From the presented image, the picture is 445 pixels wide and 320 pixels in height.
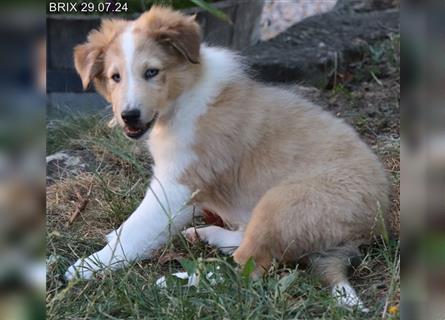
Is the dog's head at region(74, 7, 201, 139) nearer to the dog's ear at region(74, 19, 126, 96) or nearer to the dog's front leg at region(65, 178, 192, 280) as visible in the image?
the dog's ear at region(74, 19, 126, 96)

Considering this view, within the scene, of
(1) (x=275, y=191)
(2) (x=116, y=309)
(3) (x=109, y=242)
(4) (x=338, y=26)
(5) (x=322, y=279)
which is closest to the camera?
(2) (x=116, y=309)

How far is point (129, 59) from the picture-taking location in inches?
160

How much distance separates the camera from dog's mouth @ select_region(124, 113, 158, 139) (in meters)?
4.05

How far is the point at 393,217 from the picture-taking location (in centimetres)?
414

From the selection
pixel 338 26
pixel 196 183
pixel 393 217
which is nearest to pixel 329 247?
pixel 393 217

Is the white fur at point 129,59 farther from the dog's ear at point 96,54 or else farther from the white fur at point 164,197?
the dog's ear at point 96,54

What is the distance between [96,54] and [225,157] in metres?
0.95

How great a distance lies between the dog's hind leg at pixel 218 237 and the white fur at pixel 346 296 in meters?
0.94

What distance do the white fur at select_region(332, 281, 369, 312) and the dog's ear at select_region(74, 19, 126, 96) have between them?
1.83 m

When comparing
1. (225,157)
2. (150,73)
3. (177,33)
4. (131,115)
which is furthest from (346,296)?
(177,33)

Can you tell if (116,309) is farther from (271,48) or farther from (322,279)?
(271,48)

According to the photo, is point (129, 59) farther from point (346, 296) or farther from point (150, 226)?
point (346, 296)

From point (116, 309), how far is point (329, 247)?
1.10 m

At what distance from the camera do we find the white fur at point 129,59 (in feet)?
13.1
